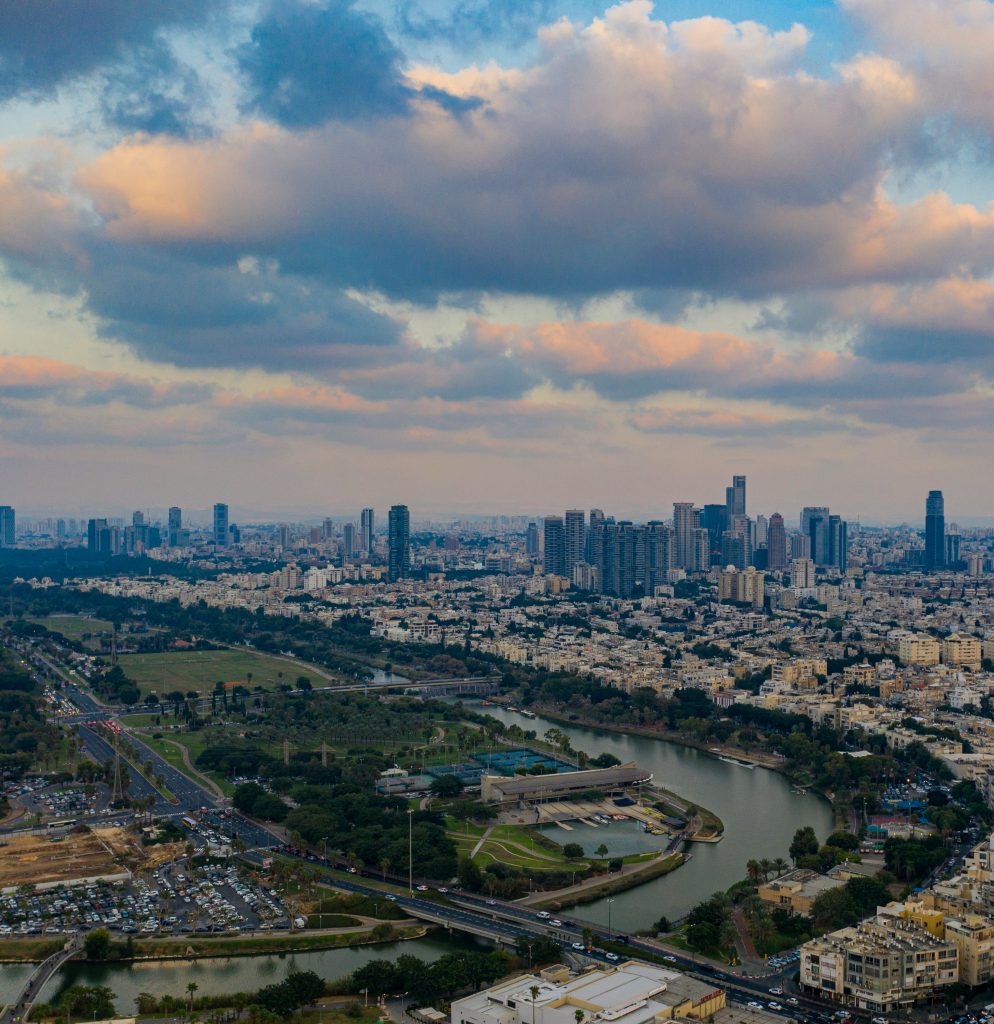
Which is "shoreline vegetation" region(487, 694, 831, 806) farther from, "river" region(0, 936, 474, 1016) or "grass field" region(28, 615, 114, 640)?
"grass field" region(28, 615, 114, 640)

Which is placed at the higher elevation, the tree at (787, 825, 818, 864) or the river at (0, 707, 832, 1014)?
the tree at (787, 825, 818, 864)

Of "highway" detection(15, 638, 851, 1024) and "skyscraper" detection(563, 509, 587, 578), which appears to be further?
"skyscraper" detection(563, 509, 587, 578)

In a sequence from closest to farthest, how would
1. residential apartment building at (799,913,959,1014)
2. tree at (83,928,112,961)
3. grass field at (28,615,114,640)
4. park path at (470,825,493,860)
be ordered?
residential apartment building at (799,913,959,1014) → tree at (83,928,112,961) → park path at (470,825,493,860) → grass field at (28,615,114,640)

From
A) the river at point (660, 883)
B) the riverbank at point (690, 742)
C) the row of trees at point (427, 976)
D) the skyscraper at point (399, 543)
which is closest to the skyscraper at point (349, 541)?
the skyscraper at point (399, 543)

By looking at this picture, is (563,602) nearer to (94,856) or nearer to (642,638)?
(642,638)

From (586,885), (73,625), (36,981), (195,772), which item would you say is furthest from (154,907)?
(73,625)

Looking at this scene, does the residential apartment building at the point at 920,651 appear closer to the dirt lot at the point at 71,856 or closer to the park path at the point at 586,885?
the park path at the point at 586,885

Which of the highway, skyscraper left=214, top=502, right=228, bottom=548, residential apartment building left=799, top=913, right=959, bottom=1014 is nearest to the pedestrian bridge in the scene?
the highway
